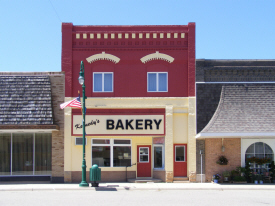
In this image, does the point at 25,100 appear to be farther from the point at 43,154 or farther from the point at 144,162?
the point at 144,162

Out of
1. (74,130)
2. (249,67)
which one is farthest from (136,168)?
(249,67)

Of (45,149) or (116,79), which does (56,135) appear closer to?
(45,149)

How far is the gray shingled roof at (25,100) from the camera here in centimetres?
2003

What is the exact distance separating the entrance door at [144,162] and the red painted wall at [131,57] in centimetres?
320

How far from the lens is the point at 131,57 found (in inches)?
848

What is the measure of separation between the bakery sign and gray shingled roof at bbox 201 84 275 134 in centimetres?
293

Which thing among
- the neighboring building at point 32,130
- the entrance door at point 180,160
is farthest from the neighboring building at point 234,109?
the neighboring building at point 32,130

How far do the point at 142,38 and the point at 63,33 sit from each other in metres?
4.60

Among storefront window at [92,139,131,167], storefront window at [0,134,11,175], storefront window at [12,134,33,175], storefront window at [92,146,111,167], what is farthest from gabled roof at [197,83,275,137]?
storefront window at [0,134,11,175]

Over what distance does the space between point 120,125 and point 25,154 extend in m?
5.73

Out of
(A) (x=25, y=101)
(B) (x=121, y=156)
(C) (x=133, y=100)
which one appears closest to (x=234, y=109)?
(C) (x=133, y=100)

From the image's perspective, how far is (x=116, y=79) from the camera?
21.5 m

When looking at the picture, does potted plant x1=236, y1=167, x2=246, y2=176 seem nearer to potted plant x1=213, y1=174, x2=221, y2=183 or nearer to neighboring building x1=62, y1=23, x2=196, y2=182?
potted plant x1=213, y1=174, x2=221, y2=183

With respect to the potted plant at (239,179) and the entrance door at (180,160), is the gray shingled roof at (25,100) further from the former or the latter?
the potted plant at (239,179)
